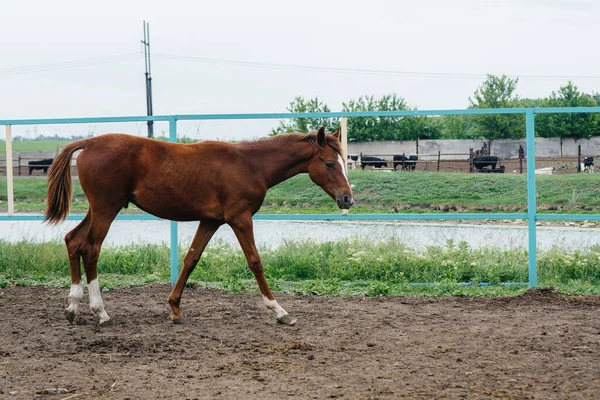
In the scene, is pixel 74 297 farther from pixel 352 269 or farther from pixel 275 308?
pixel 352 269

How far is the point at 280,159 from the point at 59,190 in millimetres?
2200

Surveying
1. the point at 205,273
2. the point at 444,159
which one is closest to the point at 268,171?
the point at 205,273

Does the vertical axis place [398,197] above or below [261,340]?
above

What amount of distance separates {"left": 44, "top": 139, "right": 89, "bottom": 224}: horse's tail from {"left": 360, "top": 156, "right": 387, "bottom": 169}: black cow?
4231mm

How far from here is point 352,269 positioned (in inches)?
355

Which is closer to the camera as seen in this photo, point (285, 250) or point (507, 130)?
point (285, 250)


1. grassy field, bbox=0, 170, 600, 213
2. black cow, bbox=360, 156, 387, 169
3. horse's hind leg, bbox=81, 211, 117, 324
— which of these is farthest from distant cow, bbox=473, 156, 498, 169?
horse's hind leg, bbox=81, 211, 117, 324

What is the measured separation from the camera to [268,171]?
7.16 meters

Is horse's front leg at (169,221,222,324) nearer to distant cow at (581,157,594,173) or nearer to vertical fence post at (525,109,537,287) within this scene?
vertical fence post at (525,109,537,287)

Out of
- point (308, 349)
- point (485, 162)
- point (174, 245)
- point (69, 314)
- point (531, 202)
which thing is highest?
point (485, 162)

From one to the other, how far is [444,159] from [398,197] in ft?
3.61

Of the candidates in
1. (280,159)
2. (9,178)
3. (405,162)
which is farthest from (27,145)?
(280,159)

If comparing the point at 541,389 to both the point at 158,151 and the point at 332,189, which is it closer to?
the point at 332,189

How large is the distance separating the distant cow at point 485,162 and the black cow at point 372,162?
1327mm
